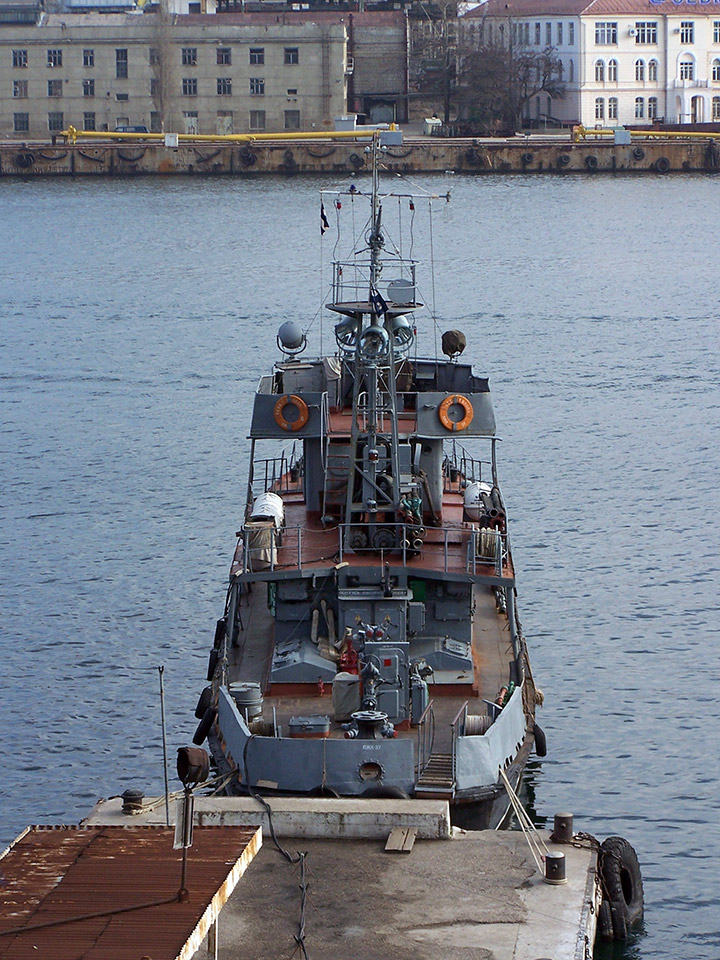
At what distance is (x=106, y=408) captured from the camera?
6719cm

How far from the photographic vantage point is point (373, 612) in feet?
99.7

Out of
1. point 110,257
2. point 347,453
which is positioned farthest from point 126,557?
point 110,257

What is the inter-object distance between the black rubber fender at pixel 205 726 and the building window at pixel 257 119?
13314 centimetres

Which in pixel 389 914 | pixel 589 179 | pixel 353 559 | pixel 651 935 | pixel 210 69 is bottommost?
pixel 651 935

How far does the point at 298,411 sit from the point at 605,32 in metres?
141

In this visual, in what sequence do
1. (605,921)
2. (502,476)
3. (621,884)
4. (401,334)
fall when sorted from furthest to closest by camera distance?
1. (502,476)
2. (401,334)
3. (621,884)
4. (605,921)

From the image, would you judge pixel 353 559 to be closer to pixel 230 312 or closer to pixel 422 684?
pixel 422 684

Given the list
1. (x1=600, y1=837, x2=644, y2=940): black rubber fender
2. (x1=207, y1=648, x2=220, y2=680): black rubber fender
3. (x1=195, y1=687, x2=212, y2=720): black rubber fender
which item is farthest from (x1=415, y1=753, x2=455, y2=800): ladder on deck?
(x1=207, y1=648, x2=220, y2=680): black rubber fender

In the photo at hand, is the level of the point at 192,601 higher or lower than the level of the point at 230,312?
lower

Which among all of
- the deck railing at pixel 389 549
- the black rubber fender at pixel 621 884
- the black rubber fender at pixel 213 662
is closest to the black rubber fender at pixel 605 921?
the black rubber fender at pixel 621 884

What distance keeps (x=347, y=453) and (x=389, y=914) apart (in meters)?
12.9

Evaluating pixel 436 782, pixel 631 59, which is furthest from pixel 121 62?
pixel 436 782

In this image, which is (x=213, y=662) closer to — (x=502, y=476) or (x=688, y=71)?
(x=502, y=476)

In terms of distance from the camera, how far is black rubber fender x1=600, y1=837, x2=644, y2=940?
26.2 metres
